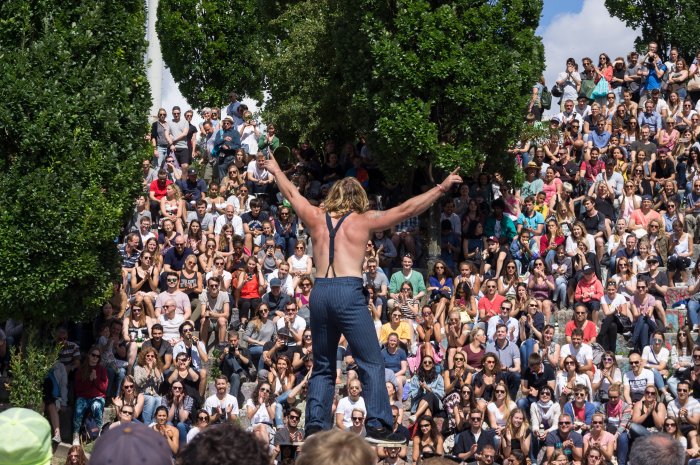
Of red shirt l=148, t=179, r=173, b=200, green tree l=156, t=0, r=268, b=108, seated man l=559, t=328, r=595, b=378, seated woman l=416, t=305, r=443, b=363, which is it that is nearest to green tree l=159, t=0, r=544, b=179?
red shirt l=148, t=179, r=173, b=200

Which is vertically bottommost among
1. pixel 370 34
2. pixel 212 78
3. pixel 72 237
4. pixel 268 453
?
pixel 268 453

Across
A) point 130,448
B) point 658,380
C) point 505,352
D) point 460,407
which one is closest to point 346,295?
point 130,448

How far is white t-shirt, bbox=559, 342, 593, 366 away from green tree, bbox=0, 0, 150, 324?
608 cm

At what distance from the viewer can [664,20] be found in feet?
84.8

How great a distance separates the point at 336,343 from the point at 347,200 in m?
0.99

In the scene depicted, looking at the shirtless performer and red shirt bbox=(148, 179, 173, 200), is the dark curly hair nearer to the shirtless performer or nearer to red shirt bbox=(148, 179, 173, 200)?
the shirtless performer

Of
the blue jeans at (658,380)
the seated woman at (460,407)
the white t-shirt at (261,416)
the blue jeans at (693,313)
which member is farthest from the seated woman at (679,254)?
Result: the white t-shirt at (261,416)

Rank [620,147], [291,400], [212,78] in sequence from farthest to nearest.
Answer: [212,78], [620,147], [291,400]

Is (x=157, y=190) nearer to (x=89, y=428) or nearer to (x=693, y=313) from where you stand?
(x=89, y=428)

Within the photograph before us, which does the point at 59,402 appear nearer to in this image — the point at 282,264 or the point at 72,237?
the point at 72,237

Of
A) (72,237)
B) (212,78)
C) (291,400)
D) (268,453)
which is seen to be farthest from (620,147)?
(268,453)

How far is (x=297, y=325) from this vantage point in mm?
15727

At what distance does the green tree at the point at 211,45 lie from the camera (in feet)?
96.7

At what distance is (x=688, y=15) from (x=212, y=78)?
1177 cm
